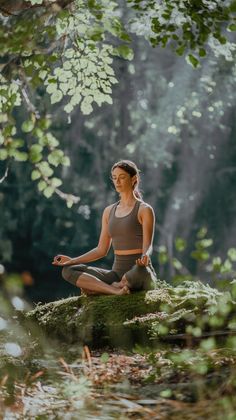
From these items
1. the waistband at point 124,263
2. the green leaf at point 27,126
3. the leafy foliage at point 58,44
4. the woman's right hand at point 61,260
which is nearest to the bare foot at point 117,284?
the waistband at point 124,263

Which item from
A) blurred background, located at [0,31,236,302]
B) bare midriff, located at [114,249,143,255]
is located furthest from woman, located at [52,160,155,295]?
blurred background, located at [0,31,236,302]

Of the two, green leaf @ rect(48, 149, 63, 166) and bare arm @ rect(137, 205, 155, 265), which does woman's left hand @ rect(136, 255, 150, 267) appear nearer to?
bare arm @ rect(137, 205, 155, 265)

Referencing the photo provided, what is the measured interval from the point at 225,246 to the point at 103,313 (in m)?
11.8

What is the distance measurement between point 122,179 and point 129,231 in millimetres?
428

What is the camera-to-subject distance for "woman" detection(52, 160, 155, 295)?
5.80m

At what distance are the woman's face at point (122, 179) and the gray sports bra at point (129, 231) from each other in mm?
158

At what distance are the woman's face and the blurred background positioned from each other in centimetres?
972

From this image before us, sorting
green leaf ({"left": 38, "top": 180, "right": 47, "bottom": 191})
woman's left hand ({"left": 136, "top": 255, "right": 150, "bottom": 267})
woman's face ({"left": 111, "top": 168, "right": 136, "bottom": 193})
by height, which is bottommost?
woman's left hand ({"left": 136, "top": 255, "right": 150, "bottom": 267})

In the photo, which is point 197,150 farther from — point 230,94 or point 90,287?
point 90,287

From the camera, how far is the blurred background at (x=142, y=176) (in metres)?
16.3

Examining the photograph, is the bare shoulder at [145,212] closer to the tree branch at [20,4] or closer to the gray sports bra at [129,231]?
Answer: the gray sports bra at [129,231]

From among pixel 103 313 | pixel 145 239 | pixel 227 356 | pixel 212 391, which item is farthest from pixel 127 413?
pixel 145 239

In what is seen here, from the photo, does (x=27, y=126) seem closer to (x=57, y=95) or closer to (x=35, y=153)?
(x=35, y=153)

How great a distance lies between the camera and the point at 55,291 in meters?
16.4
